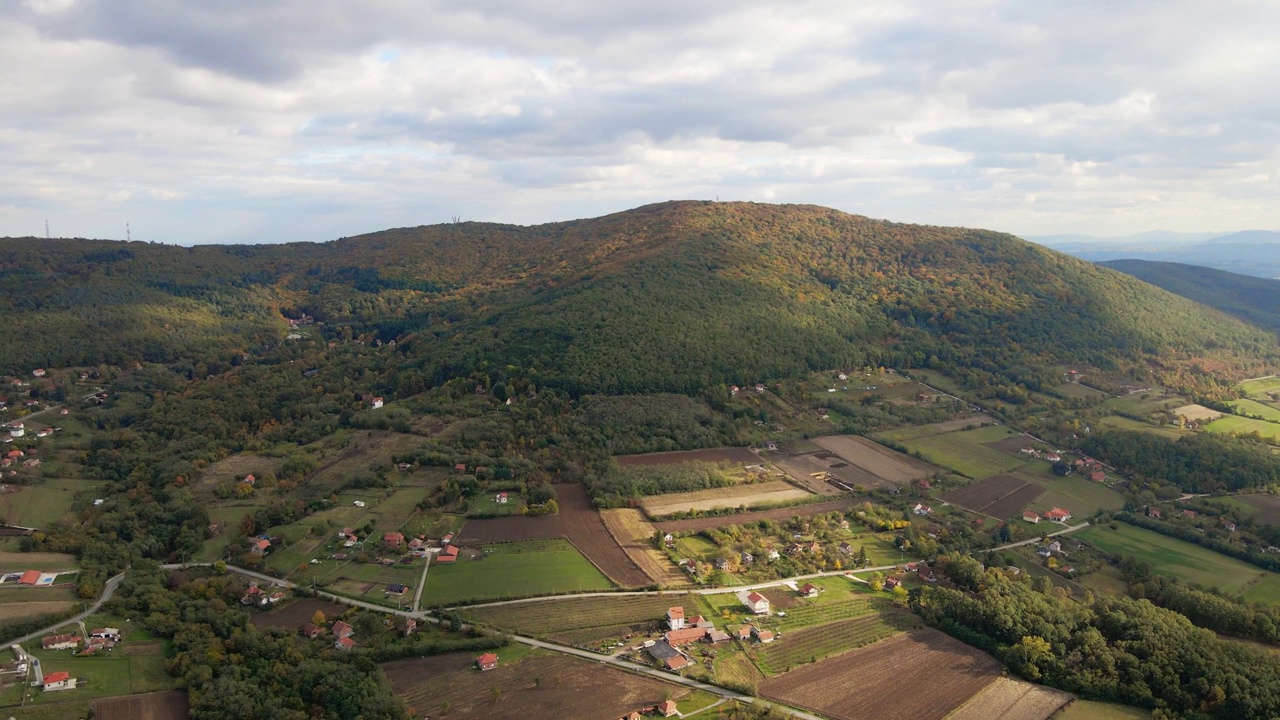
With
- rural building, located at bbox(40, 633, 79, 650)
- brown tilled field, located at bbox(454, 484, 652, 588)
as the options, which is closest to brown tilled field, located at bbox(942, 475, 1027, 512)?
brown tilled field, located at bbox(454, 484, 652, 588)

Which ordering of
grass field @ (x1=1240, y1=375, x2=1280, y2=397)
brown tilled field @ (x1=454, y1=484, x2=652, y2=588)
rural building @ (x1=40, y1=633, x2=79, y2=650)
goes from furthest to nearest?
grass field @ (x1=1240, y1=375, x2=1280, y2=397) → brown tilled field @ (x1=454, y1=484, x2=652, y2=588) → rural building @ (x1=40, y1=633, x2=79, y2=650)

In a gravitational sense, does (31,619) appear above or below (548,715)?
above

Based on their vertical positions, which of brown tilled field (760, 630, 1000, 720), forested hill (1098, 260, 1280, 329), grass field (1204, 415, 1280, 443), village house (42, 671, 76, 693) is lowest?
brown tilled field (760, 630, 1000, 720)

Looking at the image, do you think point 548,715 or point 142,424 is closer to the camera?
point 548,715

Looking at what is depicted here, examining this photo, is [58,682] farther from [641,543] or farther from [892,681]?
[892,681]

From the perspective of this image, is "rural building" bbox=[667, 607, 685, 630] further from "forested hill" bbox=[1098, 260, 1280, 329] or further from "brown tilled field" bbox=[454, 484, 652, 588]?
"forested hill" bbox=[1098, 260, 1280, 329]

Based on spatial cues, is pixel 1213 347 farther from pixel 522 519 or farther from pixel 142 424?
pixel 142 424

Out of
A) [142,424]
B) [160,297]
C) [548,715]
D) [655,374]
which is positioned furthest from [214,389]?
[548,715]
